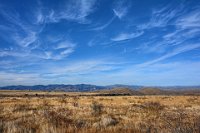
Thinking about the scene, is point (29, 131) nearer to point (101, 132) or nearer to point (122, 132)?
point (101, 132)

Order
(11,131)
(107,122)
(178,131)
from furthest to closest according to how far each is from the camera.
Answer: (107,122) < (11,131) < (178,131)

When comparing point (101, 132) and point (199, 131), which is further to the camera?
point (101, 132)

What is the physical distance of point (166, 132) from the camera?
30.6ft

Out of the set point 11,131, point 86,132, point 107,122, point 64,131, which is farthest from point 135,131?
point 11,131

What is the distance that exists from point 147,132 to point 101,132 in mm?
1668

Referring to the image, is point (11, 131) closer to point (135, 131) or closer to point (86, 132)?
point (86, 132)

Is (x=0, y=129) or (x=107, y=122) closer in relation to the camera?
(x=0, y=129)

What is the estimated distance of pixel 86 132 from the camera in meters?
9.45

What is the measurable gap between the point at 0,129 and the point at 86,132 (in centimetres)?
330

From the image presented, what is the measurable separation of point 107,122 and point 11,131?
5.21 meters

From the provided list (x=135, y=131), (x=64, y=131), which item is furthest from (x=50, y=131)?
(x=135, y=131)

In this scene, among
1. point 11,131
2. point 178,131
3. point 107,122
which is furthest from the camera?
point 107,122

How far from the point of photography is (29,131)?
9547 mm

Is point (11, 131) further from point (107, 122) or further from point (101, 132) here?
point (107, 122)
